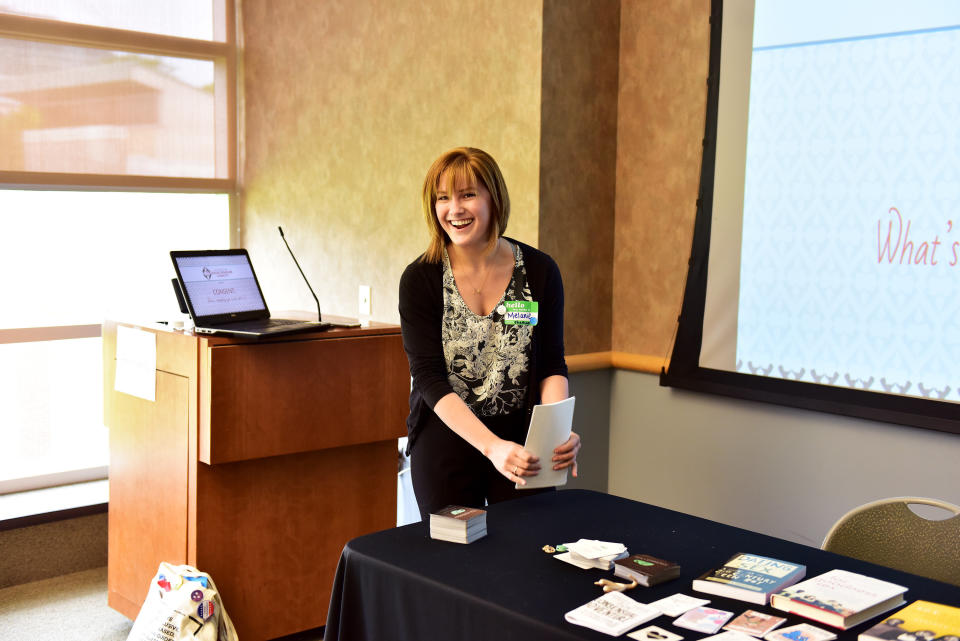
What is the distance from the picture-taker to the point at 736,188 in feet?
10.9

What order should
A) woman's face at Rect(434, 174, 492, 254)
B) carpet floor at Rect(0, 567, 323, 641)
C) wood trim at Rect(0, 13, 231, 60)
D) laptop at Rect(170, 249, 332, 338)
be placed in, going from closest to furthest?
→ woman's face at Rect(434, 174, 492, 254), laptop at Rect(170, 249, 332, 338), carpet floor at Rect(0, 567, 323, 641), wood trim at Rect(0, 13, 231, 60)

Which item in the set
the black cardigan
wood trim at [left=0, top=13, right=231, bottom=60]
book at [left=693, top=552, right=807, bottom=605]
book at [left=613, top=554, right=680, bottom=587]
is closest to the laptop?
the black cardigan

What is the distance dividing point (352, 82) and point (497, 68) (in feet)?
3.17

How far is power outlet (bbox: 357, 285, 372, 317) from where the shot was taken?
421 cm

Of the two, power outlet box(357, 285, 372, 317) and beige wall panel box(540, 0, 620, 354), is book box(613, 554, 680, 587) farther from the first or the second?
power outlet box(357, 285, 372, 317)

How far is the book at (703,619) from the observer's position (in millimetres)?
1495

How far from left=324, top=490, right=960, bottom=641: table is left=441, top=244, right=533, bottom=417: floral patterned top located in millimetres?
339

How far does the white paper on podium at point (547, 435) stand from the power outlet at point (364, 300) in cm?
218

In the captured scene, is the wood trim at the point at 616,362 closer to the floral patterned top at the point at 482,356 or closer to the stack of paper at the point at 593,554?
the floral patterned top at the point at 482,356

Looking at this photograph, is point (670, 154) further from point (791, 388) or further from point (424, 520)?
point (424, 520)

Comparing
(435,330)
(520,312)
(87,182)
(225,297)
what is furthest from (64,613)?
(520,312)

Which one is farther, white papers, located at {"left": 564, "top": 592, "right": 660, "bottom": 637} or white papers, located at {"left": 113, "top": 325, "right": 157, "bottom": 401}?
white papers, located at {"left": 113, "top": 325, "right": 157, "bottom": 401}

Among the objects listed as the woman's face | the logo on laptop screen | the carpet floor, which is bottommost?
the carpet floor

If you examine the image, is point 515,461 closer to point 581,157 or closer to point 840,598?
point 840,598
